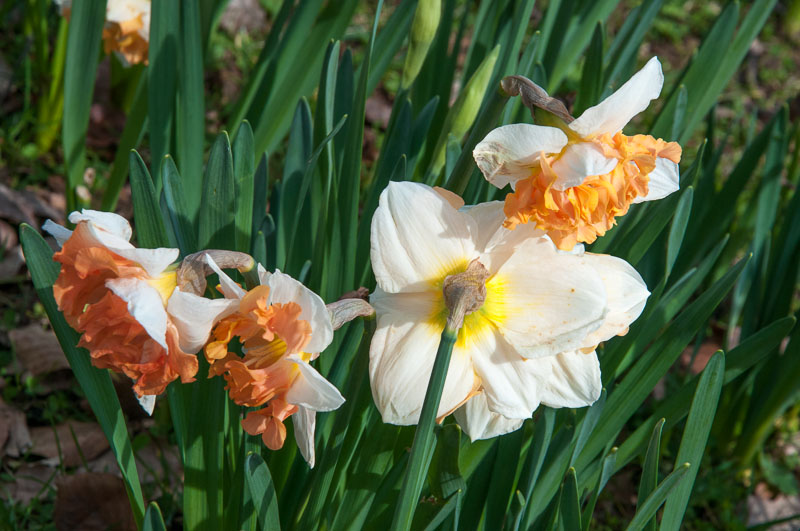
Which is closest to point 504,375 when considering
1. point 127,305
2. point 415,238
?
point 415,238

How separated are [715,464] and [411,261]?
5.12ft

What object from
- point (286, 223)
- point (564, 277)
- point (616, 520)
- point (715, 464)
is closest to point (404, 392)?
point (564, 277)

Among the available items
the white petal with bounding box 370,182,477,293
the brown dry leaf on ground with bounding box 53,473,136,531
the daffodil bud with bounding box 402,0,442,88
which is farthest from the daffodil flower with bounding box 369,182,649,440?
the brown dry leaf on ground with bounding box 53,473,136,531

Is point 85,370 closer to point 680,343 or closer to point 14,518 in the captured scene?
point 14,518

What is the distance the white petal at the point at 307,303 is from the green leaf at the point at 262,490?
0.78 ft

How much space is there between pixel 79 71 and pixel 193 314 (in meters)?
1.14

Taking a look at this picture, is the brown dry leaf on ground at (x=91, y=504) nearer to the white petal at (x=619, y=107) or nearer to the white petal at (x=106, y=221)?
the white petal at (x=106, y=221)

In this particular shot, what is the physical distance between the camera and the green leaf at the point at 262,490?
0.97m

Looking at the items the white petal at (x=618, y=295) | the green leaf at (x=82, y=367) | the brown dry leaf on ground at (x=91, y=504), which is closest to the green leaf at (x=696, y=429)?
the white petal at (x=618, y=295)

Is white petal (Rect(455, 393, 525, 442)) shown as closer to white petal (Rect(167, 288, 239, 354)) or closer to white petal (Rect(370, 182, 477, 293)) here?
white petal (Rect(370, 182, 477, 293))

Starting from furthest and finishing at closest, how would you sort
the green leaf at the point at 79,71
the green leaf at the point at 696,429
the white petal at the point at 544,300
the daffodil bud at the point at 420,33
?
the green leaf at the point at 79,71
the daffodil bud at the point at 420,33
the green leaf at the point at 696,429
the white petal at the point at 544,300

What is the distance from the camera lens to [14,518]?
58.7 inches

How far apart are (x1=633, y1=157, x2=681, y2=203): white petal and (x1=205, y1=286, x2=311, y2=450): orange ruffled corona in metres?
0.44

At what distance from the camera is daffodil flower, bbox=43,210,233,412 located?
771mm
